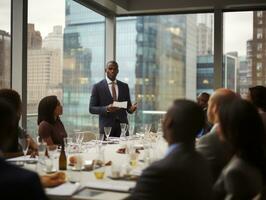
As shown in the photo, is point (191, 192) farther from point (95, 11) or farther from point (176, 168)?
point (95, 11)

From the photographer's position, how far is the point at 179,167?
1.82 m

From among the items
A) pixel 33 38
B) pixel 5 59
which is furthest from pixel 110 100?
pixel 5 59

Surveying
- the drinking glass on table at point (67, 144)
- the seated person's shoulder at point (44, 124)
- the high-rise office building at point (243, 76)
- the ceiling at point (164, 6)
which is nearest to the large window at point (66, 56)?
the ceiling at point (164, 6)

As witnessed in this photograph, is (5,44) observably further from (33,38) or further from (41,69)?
(41,69)

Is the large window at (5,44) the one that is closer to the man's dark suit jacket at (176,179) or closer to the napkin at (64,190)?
the napkin at (64,190)

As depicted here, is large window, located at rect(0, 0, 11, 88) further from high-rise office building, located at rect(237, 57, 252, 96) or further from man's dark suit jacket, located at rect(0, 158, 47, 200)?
high-rise office building, located at rect(237, 57, 252, 96)

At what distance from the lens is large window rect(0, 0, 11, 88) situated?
5062 mm

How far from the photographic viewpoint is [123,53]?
7844 mm

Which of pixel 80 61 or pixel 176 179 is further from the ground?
pixel 80 61

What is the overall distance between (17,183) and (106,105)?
4435mm

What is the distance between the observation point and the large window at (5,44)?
506 centimetres

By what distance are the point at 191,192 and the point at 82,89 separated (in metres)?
5.36

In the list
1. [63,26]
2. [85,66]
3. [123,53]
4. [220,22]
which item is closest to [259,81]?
[220,22]

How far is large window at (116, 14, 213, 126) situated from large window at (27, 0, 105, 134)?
0.63m
